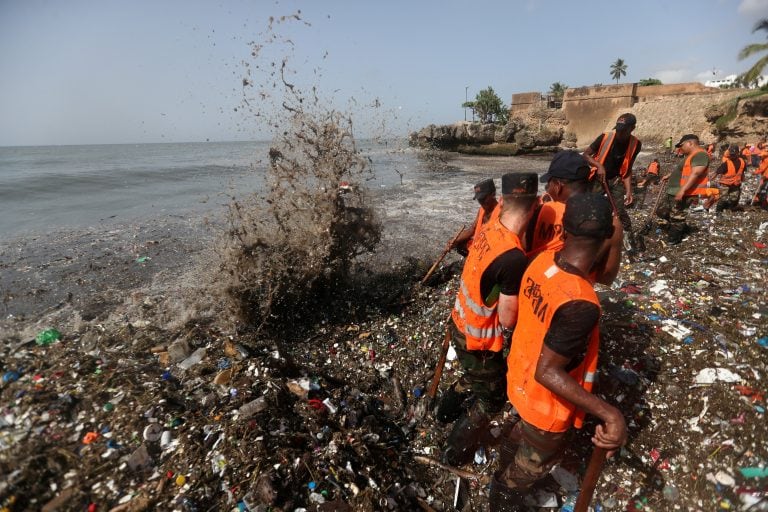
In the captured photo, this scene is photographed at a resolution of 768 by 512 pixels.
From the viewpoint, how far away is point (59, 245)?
22.8ft

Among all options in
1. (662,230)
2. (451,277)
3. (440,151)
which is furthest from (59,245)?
(440,151)

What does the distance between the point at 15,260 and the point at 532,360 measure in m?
8.17

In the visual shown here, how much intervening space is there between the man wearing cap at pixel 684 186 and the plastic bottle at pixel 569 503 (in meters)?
4.34

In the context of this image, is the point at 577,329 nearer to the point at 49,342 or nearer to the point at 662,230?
the point at 49,342

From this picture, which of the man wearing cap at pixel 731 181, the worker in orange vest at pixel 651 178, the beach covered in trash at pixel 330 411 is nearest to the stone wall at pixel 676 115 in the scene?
the worker in orange vest at pixel 651 178

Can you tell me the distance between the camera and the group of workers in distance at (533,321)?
1484mm

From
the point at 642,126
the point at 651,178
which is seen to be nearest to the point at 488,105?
the point at 642,126

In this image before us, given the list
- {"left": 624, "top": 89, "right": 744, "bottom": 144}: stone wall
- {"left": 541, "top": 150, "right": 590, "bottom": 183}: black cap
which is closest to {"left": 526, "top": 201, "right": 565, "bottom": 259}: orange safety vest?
{"left": 541, "top": 150, "right": 590, "bottom": 183}: black cap

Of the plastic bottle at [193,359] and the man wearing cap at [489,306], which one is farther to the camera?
the plastic bottle at [193,359]

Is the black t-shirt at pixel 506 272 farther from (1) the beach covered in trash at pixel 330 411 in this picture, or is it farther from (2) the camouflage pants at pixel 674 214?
(2) the camouflage pants at pixel 674 214

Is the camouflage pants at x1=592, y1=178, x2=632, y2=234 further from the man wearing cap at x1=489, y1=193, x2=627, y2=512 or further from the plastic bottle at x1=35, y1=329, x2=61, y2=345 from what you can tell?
the plastic bottle at x1=35, y1=329, x2=61, y2=345

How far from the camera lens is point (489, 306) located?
2117mm

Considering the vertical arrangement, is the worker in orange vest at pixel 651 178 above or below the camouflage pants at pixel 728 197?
above

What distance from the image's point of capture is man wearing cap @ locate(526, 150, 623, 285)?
88.8 inches
